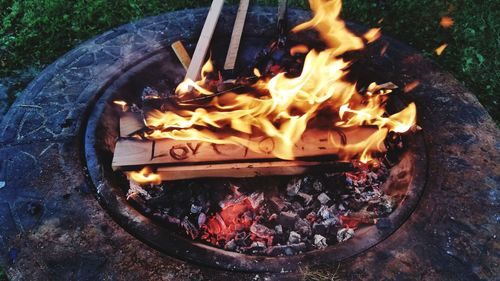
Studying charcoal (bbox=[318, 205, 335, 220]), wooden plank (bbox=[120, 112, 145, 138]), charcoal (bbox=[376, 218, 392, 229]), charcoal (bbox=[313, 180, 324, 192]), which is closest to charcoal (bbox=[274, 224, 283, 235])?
charcoal (bbox=[318, 205, 335, 220])

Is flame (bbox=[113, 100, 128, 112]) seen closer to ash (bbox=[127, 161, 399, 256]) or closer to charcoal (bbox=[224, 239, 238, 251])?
ash (bbox=[127, 161, 399, 256])

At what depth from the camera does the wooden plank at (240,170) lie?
3.27 meters

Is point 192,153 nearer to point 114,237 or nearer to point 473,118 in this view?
point 114,237

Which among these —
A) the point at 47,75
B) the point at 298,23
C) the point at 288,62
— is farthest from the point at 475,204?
the point at 47,75

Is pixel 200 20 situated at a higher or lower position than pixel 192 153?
higher

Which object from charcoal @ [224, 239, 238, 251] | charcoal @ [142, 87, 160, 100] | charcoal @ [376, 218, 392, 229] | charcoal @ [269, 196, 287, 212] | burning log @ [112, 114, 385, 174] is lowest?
charcoal @ [224, 239, 238, 251]

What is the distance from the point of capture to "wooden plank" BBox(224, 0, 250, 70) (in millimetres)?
4078

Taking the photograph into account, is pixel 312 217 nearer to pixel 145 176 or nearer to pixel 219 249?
pixel 219 249

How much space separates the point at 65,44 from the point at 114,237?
340 cm

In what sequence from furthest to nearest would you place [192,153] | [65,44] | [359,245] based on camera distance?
[65,44] → [192,153] → [359,245]

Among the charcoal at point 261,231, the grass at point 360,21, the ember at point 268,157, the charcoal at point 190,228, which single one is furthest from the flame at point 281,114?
the grass at point 360,21

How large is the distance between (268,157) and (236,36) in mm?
1630

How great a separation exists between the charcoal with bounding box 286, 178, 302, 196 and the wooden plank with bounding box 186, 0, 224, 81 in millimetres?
1350

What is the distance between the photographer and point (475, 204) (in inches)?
122
